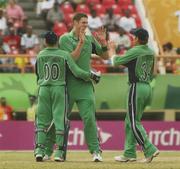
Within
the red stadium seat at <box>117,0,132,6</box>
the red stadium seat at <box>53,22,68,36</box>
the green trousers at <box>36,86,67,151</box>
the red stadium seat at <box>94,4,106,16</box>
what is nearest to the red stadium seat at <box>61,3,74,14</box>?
the red stadium seat at <box>94,4,106,16</box>

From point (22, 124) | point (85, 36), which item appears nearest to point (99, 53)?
point (85, 36)

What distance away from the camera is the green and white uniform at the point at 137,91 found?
16.5 metres

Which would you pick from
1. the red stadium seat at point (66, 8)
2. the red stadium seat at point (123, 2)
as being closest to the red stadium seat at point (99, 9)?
the red stadium seat at point (66, 8)

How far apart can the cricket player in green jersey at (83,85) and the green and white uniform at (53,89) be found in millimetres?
204

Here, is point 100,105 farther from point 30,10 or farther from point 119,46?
point 30,10

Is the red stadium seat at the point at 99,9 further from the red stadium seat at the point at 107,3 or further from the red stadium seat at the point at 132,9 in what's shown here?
the red stadium seat at the point at 132,9

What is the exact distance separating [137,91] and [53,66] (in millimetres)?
1517

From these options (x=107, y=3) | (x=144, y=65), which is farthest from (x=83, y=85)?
(x=107, y=3)

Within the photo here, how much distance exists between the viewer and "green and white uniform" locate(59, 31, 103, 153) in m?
16.5

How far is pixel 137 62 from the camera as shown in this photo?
652 inches

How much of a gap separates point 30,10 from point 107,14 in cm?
258

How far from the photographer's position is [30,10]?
31297 mm

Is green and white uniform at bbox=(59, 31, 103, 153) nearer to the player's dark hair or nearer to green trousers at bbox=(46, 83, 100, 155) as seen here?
green trousers at bbox=(46, 83, 100, 155)

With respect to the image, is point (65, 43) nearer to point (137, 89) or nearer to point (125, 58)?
point (125, 58)
